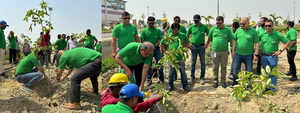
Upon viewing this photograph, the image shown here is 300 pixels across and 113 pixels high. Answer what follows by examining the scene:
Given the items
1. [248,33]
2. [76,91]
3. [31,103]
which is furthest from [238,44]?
[31,103]

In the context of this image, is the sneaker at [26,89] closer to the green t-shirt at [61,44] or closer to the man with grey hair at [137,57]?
the green t-shirt at [61,44]

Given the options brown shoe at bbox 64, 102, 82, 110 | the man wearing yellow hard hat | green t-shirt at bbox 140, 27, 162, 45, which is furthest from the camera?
green t-shirt at bbox 140, 27, 162, 45

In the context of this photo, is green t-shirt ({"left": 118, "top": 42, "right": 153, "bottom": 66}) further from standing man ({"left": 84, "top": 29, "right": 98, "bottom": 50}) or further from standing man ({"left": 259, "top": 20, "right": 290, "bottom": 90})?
standing man ({"left": 259, "top": 20, "right": 290, "bottom": 90})

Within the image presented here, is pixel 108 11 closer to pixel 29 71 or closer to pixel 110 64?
pixel 29 71

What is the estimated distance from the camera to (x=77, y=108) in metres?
3.39

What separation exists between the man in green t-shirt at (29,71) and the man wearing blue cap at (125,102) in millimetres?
1979

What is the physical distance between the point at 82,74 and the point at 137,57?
2.85 feet

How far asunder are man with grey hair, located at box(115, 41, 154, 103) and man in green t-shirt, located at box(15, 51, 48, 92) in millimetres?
1285

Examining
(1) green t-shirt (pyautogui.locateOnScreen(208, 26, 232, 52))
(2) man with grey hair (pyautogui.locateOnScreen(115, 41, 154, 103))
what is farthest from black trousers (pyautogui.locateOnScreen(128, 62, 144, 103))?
(1) green t-shirt (pyautogui.locateOnScreen(208, 26, 232, 52))

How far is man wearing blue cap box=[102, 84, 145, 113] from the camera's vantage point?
2.08m

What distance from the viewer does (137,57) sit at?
3646 millimetres

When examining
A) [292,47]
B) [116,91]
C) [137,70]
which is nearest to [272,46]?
[292,47]

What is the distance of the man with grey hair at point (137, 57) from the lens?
3233mm

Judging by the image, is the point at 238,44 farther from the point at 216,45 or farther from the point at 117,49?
the point at 117,49
